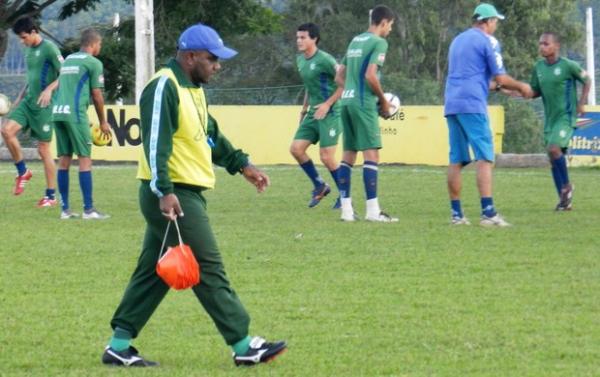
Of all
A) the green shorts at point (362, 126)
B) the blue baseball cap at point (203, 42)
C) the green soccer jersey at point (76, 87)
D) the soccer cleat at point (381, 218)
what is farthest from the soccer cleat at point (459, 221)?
the blue baseball cap at point (203, 42)

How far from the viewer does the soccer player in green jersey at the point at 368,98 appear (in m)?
14.4

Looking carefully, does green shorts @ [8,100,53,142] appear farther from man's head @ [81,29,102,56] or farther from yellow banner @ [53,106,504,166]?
yellow banner @ [53,106,504,166]

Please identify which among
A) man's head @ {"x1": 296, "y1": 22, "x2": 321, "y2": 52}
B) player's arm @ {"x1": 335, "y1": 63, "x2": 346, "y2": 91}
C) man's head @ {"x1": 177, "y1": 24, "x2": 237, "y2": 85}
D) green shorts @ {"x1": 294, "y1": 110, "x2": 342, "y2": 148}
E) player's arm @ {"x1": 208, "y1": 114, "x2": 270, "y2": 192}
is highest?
man's head @ {"x1": 177, "y1": 24, "x2": 237, "y2": 85}

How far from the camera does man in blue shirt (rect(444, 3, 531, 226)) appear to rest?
13750mm

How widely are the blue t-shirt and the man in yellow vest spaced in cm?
649

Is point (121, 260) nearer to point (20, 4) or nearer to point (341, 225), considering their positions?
point (341, 225)

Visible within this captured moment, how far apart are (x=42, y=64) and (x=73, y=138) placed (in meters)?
1.40

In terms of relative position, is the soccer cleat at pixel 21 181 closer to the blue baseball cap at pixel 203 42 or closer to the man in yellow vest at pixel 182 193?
the man in yellow vest at pixel 182 193

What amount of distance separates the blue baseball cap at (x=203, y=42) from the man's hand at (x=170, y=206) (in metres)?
0.72

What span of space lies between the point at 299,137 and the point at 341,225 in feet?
9.31

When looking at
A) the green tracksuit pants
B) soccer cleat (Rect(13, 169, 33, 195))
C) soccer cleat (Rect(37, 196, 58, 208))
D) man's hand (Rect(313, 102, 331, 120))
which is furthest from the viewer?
soccer cleat (Rect(13, 169, 33, 195))

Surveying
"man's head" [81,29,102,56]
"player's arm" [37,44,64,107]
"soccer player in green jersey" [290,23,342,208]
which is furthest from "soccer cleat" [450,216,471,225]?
"player's arm" [37,44,64,107]

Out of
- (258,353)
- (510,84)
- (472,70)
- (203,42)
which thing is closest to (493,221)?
(510,84)

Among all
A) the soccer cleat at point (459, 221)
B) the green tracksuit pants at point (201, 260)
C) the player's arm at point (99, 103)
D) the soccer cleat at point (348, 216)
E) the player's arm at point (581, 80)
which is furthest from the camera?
the player's arm at point (581, 80)
